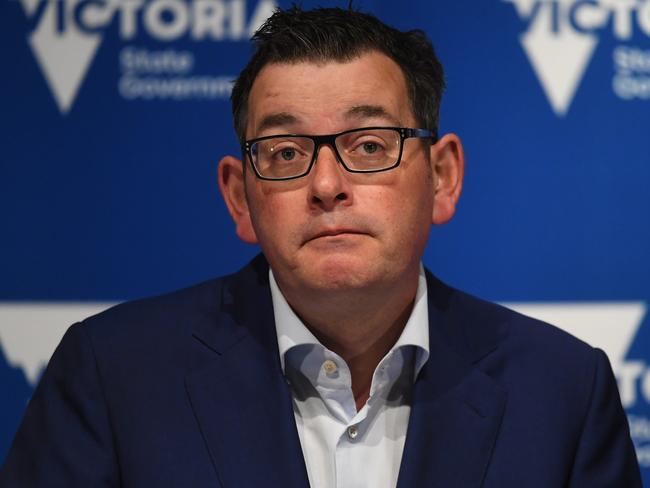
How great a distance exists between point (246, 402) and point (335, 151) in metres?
0.50

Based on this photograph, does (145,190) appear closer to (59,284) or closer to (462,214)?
(59,284)

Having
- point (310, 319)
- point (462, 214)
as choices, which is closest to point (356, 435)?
point (310, 319)

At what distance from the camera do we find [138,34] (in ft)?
8.56

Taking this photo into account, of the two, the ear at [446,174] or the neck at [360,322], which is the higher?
the ear at [446,174]

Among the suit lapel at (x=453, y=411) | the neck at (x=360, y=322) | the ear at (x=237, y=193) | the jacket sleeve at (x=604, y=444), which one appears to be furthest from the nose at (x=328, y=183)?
the jacket sleeve at (x=604, y=444)

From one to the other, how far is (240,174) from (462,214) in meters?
0.88

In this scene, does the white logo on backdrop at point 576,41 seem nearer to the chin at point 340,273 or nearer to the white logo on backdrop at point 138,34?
the white logo on backdrop at point 138,34

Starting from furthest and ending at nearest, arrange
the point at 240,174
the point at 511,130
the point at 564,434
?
the point at 511,130 < the point at 240,174 < the point at 564,434

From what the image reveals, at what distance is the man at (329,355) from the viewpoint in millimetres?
1712

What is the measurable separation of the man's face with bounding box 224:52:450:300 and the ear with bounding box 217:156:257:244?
0.09 metres

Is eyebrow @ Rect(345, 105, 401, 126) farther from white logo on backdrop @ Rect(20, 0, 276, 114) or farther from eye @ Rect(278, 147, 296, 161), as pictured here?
white logo on backdrop @ Rect(20, 0, 276, 114)

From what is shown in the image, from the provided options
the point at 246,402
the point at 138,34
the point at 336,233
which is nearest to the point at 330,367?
the point at 246,402

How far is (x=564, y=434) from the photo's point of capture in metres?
1.82

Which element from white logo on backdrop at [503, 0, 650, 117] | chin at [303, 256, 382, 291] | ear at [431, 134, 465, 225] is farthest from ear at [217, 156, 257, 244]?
white logo on backdrop at [503, 0, 650, 117]
